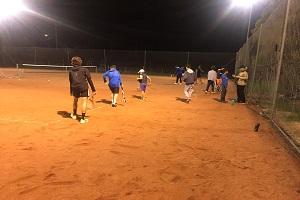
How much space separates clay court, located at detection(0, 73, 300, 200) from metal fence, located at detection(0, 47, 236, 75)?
1197 inches

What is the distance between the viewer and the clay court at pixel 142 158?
14.4 ft

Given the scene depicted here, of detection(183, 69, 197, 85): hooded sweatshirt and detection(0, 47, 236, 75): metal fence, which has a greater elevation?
detection(0, 47, 236, 75): metal fence

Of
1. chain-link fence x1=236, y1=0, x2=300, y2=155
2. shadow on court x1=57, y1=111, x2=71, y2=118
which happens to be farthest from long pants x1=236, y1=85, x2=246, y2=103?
shadow on court x1=57, y1=111, x2=71, y2=118

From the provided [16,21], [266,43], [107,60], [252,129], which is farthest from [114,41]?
[252,129]

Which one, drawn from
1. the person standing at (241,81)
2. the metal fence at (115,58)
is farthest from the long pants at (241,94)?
the metal fence at (115,58)

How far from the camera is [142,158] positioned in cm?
574

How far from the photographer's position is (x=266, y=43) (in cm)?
1320

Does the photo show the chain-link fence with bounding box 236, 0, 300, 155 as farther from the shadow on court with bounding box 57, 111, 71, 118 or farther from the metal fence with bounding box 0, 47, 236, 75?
the metal fence with bounding box 0, 47, 236, 75

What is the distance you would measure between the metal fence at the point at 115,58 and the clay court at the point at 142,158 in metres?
30.4

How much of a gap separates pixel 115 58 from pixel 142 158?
124 ft

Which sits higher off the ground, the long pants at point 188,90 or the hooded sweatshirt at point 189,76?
the hooded sweatshirt at point 189,76

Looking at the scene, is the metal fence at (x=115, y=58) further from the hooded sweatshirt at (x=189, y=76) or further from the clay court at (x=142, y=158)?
the clay court at (x=142, y=158)

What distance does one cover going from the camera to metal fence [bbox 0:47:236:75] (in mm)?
39812

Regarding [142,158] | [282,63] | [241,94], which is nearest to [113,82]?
[142,158]
